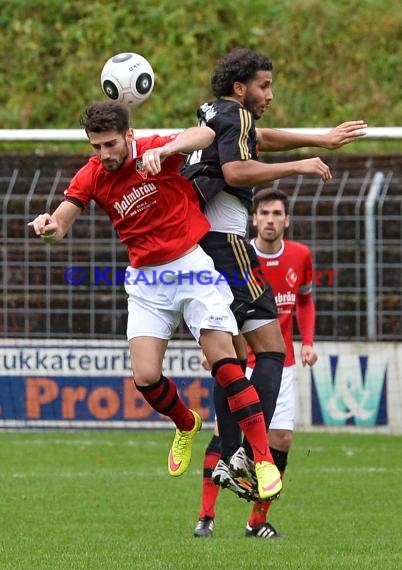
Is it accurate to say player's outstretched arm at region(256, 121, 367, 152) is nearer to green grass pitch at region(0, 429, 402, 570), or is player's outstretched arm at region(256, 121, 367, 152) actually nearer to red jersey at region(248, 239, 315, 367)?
red jersey at region(248, 239, 315, 367)

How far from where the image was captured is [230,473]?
7527 mm

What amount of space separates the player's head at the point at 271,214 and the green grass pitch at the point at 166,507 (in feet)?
6.45

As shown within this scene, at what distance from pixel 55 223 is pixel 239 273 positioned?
3.73ft

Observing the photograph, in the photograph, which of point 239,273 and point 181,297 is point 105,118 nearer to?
point 181,297

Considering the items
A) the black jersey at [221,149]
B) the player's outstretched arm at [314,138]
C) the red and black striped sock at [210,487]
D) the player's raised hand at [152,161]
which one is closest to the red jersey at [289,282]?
the red and black striped sock at [210,487]

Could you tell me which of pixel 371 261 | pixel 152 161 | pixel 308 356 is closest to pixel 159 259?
pixel 152 161

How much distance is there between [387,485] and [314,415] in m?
3.52

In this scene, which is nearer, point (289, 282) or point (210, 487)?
point (210, 487)

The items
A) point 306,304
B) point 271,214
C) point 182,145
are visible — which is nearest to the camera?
point 182,145

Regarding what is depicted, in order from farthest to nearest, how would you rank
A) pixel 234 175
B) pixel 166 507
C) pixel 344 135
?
1. pixel 166 507
2. pixel 344 135
3. pixel 234 175

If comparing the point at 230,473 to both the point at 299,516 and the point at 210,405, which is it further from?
the point at 210,405

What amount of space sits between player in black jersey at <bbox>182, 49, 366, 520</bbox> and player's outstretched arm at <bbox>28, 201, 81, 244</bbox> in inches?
27.9

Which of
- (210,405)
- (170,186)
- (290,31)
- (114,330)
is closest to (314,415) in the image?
(210,405)

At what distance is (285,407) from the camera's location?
A: 9430mm
